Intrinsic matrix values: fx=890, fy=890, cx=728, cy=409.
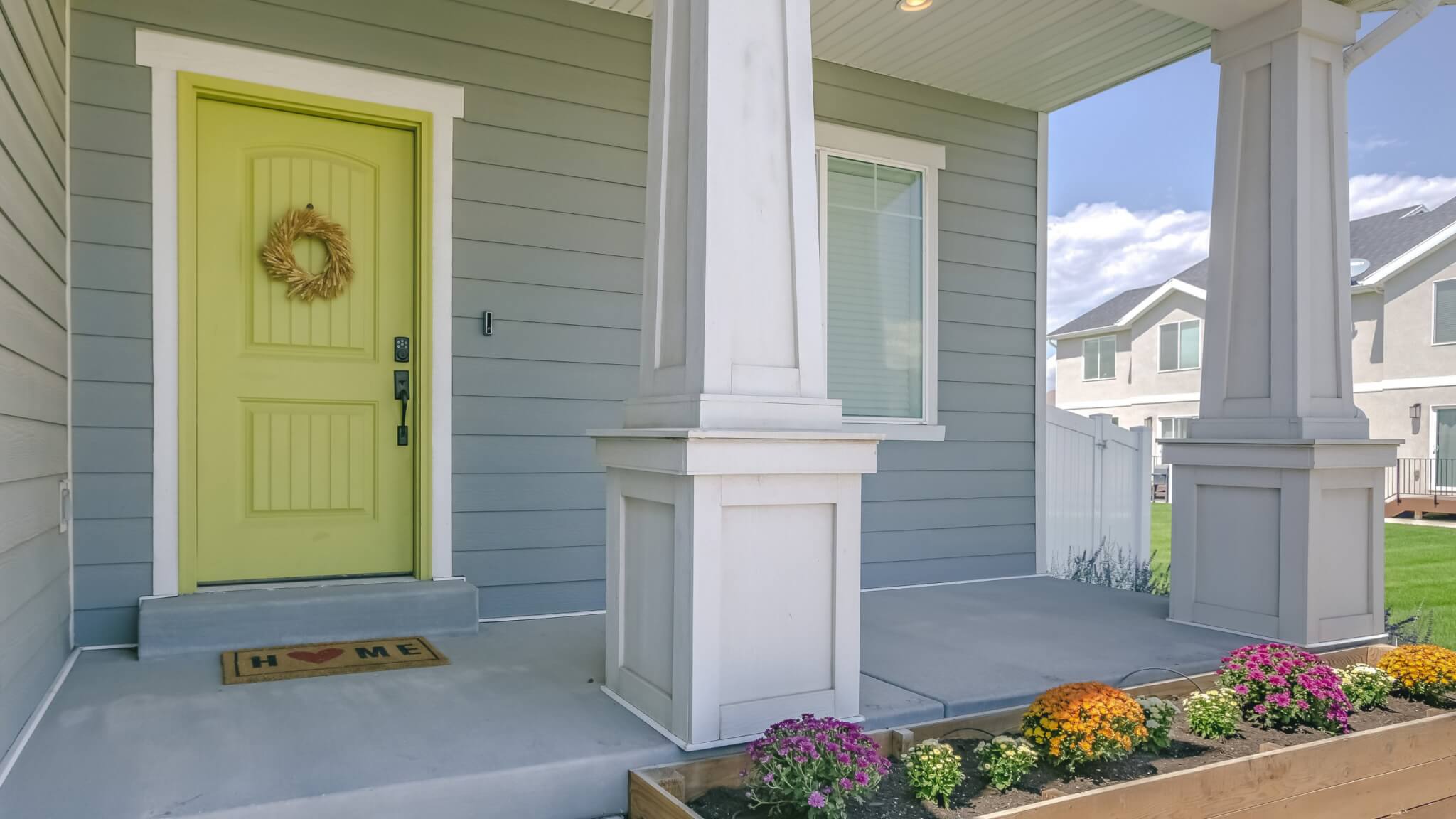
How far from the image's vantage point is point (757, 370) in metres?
2.34

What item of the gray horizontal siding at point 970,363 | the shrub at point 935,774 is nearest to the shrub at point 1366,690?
the shrub at point 935,774

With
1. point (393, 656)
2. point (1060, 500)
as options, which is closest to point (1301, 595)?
point (1060, 500)

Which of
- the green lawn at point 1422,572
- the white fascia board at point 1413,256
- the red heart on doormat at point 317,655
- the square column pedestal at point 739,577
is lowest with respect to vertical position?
the green lawn at point 1422,572

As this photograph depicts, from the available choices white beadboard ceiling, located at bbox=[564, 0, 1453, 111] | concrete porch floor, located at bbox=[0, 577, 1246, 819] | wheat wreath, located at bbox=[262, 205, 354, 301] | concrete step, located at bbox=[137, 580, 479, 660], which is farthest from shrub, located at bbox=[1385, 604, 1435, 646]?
wheat wreath, located at bbox=[262, 205, 354, 301]

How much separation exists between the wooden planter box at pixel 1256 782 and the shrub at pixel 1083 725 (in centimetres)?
12

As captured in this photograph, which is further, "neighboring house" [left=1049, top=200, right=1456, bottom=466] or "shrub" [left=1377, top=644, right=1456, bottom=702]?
"neighboring house" [left=1049, top=200, right=1456, bottom=466]

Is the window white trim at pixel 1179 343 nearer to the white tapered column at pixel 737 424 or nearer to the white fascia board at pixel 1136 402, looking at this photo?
the white fascia board at pixel 1136 402

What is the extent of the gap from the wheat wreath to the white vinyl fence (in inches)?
159

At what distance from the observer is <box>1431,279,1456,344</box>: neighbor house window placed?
39.8 feet

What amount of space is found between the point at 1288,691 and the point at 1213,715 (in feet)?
0.94

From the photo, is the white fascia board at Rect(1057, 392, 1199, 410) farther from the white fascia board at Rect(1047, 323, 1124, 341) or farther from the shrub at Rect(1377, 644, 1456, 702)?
the shrub at Rect(1377, 644, 1456, 702)

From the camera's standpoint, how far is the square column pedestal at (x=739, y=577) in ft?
7.15

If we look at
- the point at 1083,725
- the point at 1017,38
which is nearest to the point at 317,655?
the point at 1083,725

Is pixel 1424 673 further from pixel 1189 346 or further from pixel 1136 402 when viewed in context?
pixel 1136 402
